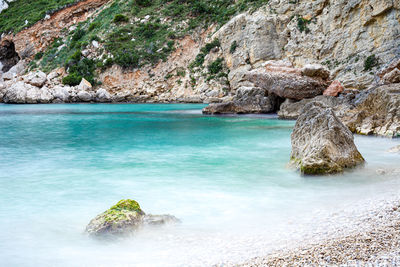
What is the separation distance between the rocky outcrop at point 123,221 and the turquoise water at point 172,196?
0.43ft

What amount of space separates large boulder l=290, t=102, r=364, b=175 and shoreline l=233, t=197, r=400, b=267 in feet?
8.31

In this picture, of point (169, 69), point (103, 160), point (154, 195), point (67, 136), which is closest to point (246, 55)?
point (169, 69)

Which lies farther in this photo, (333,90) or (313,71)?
(313,71)

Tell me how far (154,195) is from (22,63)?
2484 inches

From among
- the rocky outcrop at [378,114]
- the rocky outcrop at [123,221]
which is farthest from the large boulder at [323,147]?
the rocky outcrop at [378,114]

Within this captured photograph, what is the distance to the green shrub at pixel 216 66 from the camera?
140ft

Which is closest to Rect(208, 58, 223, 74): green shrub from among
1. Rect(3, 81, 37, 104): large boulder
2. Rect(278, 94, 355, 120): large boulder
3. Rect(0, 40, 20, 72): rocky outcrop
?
Rect(278, 94, 355, 120): large boulder

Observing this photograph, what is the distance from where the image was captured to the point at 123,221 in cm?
411

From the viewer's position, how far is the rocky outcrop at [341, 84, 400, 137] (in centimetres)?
1184

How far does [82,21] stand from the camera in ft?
200

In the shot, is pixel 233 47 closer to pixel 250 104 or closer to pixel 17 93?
pixel 250 104

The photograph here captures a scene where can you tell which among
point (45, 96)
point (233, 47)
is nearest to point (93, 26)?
point (45, 96)

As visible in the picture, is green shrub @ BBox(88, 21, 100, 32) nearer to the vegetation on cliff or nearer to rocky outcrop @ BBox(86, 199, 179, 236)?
the vegetation on cliff

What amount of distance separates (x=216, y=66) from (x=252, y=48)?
6.12 metres
